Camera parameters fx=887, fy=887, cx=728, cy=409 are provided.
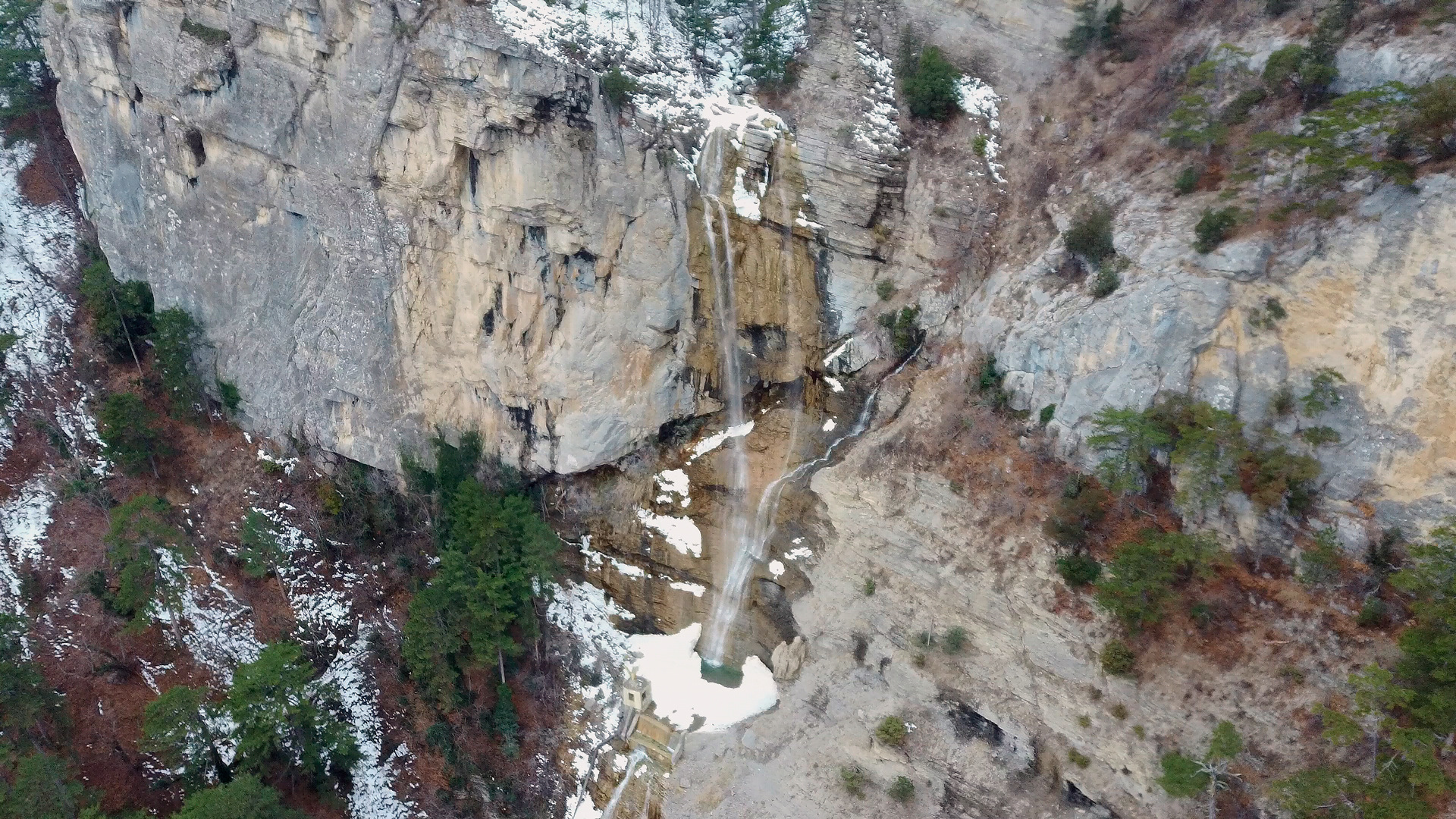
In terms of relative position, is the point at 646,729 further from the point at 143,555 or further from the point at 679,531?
the point at 143,555

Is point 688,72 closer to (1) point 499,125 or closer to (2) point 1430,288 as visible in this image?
(1) point 499,125

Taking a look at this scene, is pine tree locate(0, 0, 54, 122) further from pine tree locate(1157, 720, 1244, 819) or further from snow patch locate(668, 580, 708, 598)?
pine tree locate(1157, 720, 1244, 819)

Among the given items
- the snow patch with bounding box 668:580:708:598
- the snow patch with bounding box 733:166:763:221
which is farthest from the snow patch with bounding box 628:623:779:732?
the snow patch with bounding box 733:166:763:221

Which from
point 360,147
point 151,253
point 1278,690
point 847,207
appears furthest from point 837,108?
point 151,253

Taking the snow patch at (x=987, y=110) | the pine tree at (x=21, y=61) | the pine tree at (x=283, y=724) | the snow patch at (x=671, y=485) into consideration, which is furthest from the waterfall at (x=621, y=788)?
the pine tree at (x=21, y=61)

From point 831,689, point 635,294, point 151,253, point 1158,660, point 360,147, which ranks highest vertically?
point 360,147

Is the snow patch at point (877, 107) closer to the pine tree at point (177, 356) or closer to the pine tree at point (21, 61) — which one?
the pine tree at point (177, 356)
